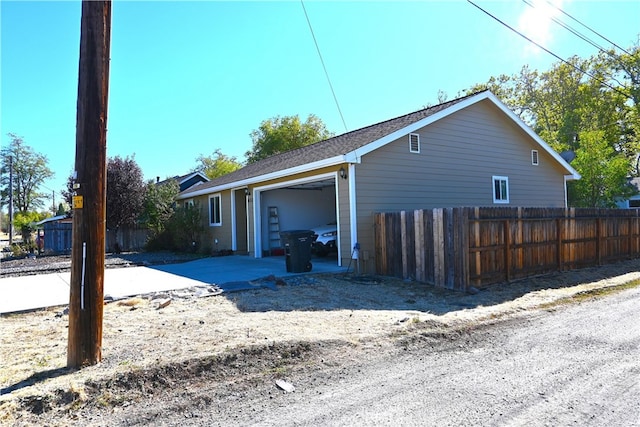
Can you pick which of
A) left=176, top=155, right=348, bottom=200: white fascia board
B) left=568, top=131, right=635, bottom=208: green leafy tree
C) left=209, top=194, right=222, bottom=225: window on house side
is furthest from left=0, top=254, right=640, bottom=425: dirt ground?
left=568, top=131, right=635, bottom=208: green leafy tree

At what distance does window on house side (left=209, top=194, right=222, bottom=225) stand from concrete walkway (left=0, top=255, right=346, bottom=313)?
459 centimetres

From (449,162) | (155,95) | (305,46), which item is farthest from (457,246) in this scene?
(155,95)

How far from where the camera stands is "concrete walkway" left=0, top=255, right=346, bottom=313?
7422 millimetres

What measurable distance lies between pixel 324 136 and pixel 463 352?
1350 inches

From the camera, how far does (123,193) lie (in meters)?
18.3

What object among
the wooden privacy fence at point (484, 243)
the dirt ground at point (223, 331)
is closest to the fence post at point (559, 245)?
the wooden privacy fence at point (484, 243)

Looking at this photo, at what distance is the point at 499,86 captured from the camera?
3831 centimetres

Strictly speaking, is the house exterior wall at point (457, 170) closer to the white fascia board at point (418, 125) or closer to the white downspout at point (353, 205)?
the white downspout at point (353, 205)

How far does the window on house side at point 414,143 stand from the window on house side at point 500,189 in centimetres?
380

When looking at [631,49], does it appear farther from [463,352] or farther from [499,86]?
[463,352]

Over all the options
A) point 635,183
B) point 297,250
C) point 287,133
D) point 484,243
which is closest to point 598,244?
point 484,243

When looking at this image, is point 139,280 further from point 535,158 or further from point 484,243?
point 535,158

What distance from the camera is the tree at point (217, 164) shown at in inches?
1654

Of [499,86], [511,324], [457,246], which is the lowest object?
[511,324]
